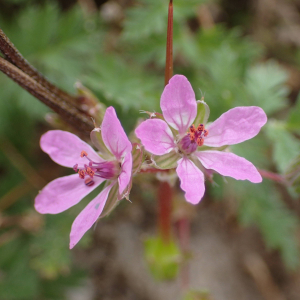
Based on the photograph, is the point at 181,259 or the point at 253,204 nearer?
the point at 181,259

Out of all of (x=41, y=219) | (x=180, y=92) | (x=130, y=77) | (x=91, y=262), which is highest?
(x=180, y=92)

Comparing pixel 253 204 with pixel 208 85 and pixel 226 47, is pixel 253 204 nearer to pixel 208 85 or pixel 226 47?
pixel 208 85

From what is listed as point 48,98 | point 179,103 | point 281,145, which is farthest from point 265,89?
point 48,98

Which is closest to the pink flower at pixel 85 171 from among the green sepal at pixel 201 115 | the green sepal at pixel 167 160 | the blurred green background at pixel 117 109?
the green sepal at pixel 167 160

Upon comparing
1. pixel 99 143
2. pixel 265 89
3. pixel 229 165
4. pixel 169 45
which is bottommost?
pixel 265 89

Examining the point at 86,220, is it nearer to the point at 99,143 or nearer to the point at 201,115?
the point at 99,143

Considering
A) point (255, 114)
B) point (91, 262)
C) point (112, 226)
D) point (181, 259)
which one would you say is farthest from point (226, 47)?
point (91, 262)
